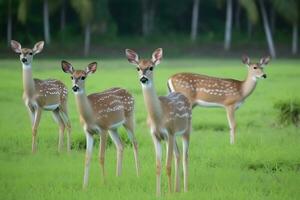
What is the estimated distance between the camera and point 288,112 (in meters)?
11.2

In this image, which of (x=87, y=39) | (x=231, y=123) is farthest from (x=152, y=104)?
(x=87, y=39)

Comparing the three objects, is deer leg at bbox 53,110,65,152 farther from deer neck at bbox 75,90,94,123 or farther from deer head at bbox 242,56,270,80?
deer head at bbox 242,56,270,80

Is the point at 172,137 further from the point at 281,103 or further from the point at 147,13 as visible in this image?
the point at 147,13

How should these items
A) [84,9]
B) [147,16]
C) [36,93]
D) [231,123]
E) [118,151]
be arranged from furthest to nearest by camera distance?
[147,16] < [84,9] < [231,123] < [36,93] < [118,151]

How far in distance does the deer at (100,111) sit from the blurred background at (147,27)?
21.8 m

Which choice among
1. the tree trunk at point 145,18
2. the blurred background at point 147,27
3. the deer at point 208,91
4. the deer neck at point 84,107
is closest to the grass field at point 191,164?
the deer at point 208,91

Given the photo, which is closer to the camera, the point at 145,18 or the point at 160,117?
the point at 160,117

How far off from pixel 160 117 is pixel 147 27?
97.7 feet

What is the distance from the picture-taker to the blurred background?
3197cm

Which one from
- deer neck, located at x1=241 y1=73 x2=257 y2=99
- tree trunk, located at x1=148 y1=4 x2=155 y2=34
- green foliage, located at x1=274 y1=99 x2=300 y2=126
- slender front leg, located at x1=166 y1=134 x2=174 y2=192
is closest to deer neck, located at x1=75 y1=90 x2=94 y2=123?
slender front leg, located at x1=166 y1=134 x2=174 y2=192

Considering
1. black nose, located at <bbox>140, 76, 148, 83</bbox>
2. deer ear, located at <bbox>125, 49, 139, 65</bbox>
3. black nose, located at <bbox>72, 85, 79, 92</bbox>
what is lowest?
black nose, located at <bbox>72, 85, 79, 92</bbox>

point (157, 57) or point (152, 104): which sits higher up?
point (157, 57)

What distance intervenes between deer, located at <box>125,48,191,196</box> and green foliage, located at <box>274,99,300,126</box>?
14.7 feet

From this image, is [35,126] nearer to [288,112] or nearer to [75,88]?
[75,88]
